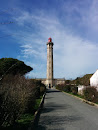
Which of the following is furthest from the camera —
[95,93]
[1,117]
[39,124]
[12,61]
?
[12,61]

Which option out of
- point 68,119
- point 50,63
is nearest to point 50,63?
point 50,63

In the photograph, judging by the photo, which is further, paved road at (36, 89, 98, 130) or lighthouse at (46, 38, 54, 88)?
lighthouse at (46, 38, 54, 88)

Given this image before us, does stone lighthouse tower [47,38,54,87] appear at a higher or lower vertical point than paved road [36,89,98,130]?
higher

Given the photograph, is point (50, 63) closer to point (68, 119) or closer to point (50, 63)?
point (50, 63)

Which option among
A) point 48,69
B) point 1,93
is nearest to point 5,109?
point 1,93

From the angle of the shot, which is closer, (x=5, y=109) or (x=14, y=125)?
(x=5, y=109)

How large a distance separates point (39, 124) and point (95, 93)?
8.99m

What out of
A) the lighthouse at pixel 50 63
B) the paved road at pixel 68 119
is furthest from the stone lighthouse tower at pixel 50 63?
the paved road at pixel 68 119

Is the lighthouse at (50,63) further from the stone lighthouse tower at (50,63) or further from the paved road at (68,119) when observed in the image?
the paved road at (68,119)

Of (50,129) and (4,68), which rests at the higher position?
(4,68)

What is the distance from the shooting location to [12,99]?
5.76 m

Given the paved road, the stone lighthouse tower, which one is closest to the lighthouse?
the stone lighthouse tower

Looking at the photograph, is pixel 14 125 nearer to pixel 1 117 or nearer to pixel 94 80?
pixel 1 117

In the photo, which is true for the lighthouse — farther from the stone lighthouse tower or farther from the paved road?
the paved road
